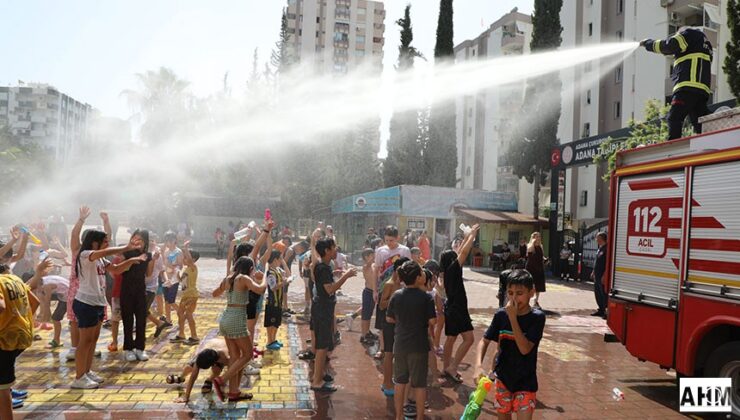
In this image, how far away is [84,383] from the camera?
5836 mm

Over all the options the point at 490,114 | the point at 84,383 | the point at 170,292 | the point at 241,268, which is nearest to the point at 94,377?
the point at 84,383

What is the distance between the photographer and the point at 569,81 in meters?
37.7

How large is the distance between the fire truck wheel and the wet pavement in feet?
2.34

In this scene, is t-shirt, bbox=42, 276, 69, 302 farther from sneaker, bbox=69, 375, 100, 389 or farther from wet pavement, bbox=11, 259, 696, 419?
sneaker, bbox=69, 375, 100, 389

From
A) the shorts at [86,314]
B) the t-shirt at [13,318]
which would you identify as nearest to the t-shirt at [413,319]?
the t-shirt at [13,318]

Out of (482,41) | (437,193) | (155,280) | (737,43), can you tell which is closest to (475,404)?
(155,280)

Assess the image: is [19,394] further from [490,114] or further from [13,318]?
[490,114]

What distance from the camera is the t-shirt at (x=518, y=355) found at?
3.82 metres

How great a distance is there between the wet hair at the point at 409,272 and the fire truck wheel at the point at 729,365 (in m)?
3.19

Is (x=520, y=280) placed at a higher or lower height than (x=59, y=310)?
higher

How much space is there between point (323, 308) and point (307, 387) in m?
1.00

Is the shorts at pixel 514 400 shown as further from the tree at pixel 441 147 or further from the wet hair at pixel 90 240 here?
the tree at pixel 441 147

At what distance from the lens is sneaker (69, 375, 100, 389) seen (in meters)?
5.82

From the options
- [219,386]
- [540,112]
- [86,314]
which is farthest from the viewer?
[540,112]
